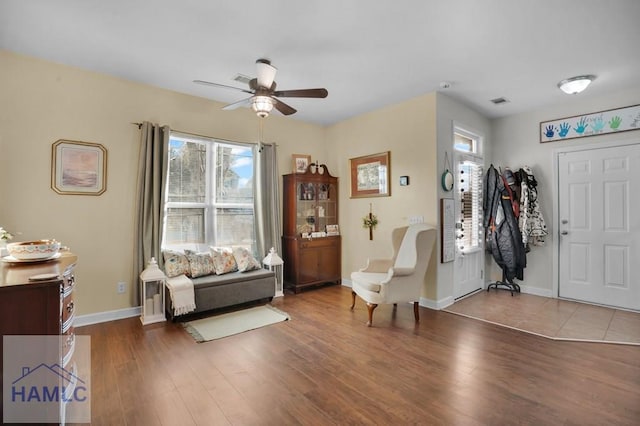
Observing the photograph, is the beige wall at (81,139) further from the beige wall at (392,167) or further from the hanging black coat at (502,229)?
the hanging black coat at (502,229)

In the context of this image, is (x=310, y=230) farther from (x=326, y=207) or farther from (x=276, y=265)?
(x=276, y=265)

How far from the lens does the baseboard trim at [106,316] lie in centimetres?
322

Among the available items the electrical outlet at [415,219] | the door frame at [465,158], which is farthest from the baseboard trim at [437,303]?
the electrical outlet at [415,219]

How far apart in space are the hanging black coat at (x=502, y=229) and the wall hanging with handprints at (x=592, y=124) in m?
0.87

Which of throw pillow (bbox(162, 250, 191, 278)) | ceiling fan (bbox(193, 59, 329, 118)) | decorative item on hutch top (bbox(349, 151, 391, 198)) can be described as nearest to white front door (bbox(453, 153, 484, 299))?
decorative item on hutch top (bbox(349, 151, 391, 198))

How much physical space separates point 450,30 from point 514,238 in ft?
10.4

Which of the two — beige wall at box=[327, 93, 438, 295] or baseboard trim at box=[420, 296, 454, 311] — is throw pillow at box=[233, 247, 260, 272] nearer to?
beige wall at box=[327, 93, 438, 295]

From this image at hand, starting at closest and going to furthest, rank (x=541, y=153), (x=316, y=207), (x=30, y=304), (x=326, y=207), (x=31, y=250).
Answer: (x=30, y=304)
(x=31, y=250)
(x=541, y=153)
(x=316, y=207)
(x=326, y=207)

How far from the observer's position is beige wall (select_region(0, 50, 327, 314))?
291 centimetres

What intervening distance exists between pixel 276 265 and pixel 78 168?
257 cm

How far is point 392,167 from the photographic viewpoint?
14.1ft

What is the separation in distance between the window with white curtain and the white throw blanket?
2.44 feet

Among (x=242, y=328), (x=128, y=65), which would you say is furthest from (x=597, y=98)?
(x=128, y=65)

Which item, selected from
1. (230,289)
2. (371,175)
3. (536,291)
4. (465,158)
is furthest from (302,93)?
(536,291)
